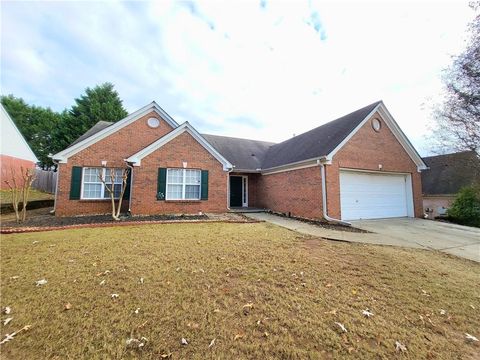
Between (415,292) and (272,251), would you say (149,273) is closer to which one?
(272,251)

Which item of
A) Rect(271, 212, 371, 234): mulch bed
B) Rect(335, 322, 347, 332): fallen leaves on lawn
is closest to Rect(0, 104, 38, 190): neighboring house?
Rect(271, 212, 371, 234): mulch bed

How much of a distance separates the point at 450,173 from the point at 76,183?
1161 inches

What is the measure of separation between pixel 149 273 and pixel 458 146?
61.9 ft

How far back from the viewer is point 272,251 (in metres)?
5.37

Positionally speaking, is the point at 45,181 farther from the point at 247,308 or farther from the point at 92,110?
the point at 247,308

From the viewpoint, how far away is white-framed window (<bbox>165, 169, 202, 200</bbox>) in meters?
11.5

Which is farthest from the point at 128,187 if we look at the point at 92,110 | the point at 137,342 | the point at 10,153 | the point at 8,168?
the point at 92,110

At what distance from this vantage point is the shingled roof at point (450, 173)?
1365cm

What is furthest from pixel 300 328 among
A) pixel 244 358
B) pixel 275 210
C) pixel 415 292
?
pixel 275 210

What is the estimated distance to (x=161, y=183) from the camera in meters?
11.2

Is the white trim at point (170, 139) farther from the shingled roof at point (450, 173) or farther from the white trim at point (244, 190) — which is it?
the shingled roof at point (450, 173)

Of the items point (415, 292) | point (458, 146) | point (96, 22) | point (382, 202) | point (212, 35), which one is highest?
point (212, 35)

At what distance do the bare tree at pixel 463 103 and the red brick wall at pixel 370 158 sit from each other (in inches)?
124

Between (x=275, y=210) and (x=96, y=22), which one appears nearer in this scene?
(x=96, y=22)
